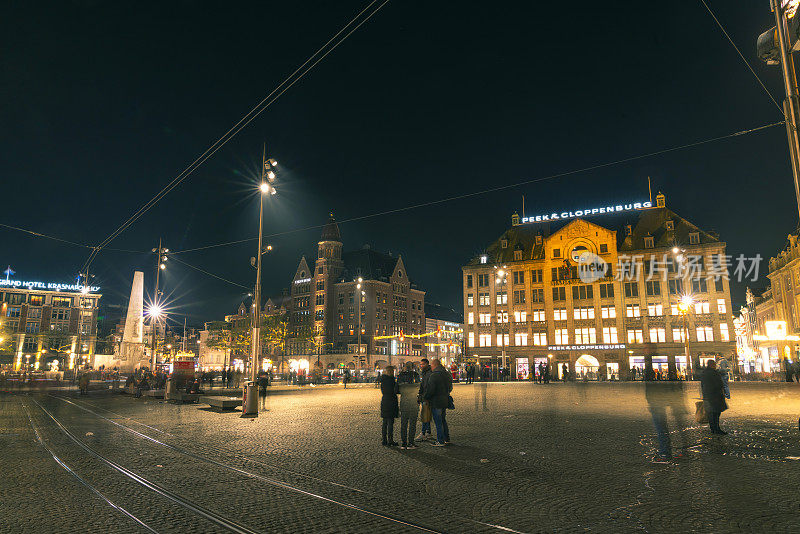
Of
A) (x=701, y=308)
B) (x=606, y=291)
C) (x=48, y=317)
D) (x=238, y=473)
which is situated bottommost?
(x=238, y=473)

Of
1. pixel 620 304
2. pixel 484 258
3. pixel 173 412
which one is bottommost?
pixel 173 412

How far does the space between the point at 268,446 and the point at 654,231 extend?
62.5 meters

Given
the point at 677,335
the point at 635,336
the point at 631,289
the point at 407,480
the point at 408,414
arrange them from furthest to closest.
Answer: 1. the point at 631,289
2. the point at 635,336
3. the point at 677,335
4. the point at 408,414
5. the point at 407,480

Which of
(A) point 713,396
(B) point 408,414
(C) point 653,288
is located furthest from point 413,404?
(C) point 653,288

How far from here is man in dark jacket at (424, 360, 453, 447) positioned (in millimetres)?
11469

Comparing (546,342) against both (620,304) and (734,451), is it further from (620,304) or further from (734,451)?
(734,451)

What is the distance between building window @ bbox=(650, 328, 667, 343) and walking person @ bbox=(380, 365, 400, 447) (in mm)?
55963

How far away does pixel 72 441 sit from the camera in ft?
40.2

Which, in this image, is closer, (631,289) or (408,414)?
(408,414)

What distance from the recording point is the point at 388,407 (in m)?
11.6

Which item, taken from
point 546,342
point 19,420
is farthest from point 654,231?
point 19,420

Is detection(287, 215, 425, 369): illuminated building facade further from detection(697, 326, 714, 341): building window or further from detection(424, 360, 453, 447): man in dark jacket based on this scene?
detection(424, 360, 453, 447): man in dark jacket

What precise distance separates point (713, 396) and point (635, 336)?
5184cm

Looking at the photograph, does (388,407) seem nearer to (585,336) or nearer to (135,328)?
(135,328)
